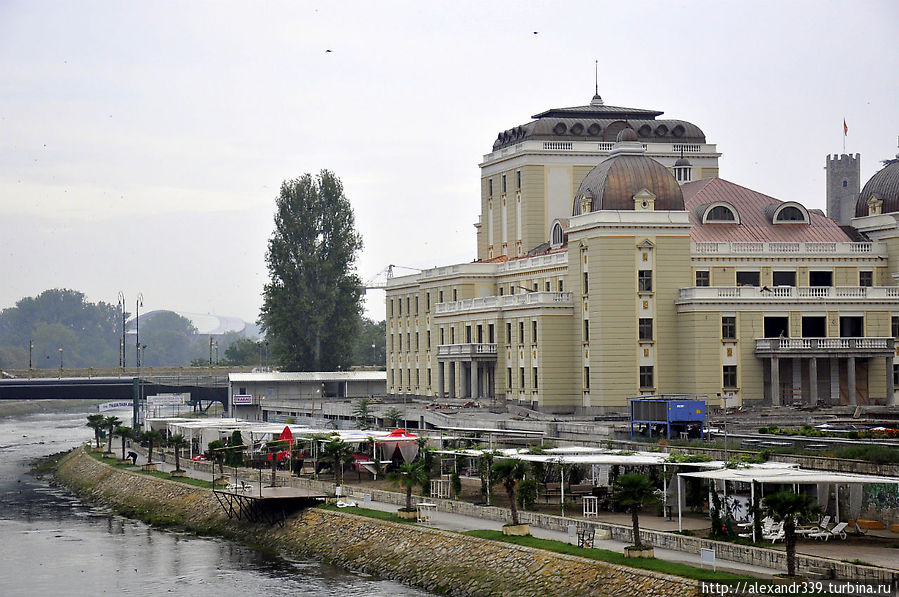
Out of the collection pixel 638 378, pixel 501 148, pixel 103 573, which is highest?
pixel 501 148

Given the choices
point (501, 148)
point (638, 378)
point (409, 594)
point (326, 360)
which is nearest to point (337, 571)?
point (409, 594)

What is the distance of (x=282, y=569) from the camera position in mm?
57938

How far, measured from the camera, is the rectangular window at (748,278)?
95.5 metres

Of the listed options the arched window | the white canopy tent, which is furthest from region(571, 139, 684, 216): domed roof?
the white canopy tent

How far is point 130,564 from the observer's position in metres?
60.5

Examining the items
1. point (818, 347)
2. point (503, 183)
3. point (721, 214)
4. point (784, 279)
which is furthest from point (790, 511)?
point (503, 183)

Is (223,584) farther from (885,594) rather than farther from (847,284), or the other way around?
(847,284)

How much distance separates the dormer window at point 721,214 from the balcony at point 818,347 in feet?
37.2

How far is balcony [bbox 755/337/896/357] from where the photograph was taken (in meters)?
90.1

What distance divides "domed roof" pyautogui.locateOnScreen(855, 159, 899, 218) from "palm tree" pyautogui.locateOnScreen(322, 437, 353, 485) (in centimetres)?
4616

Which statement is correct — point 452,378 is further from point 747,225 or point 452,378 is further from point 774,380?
point 774,380

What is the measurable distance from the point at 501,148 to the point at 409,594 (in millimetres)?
75418

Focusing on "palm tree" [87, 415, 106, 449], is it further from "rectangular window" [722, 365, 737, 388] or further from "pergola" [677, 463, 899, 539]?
"pergola" [677, 463, 899, 539]

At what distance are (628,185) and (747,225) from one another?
37.6 ft
